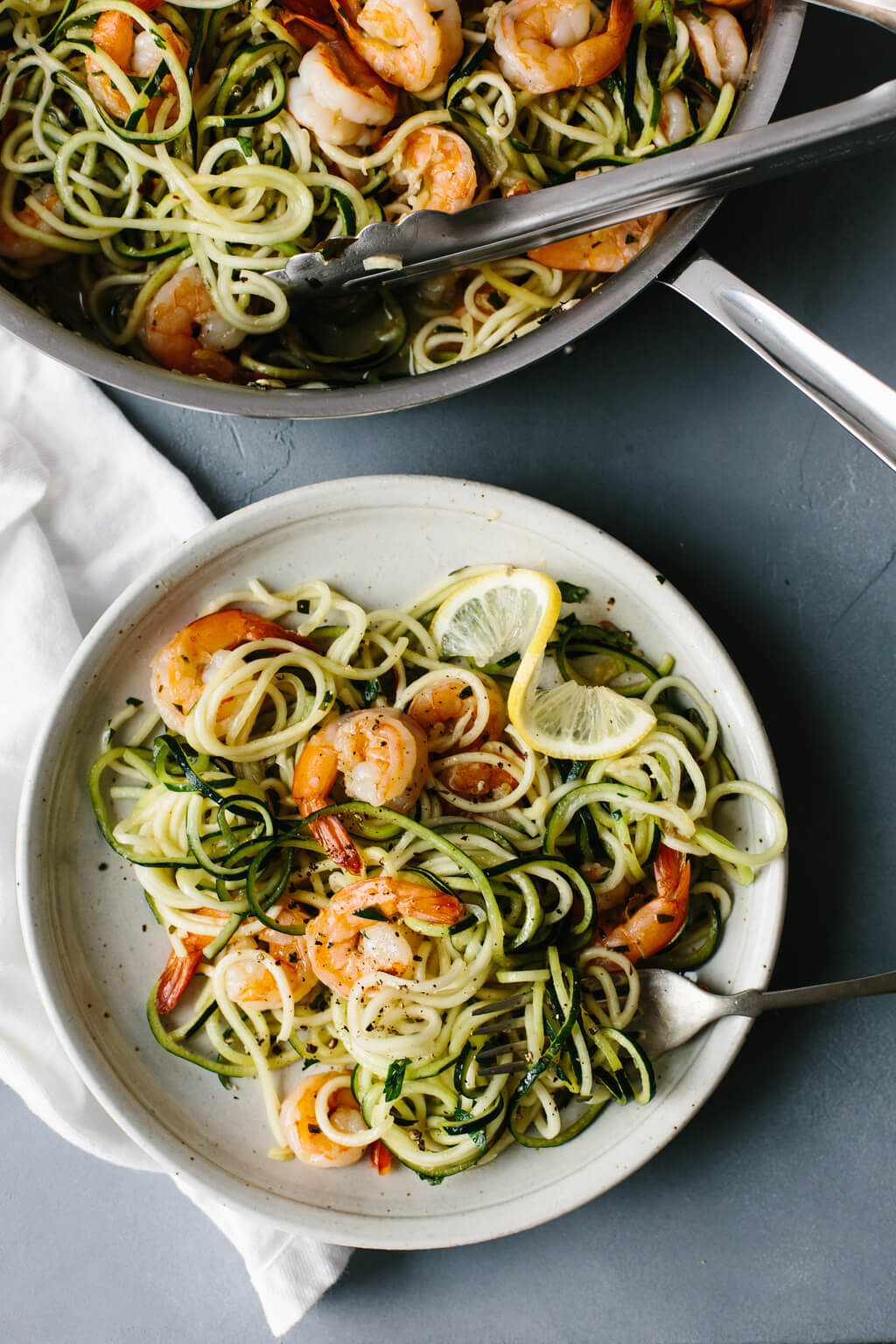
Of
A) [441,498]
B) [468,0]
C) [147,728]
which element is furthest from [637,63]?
[147,728]

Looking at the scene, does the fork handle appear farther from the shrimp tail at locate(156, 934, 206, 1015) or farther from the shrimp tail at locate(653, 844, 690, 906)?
the shrimp tail at locate(156, 934, 206, 1015)

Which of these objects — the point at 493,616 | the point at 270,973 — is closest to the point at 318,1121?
the point at 270,973

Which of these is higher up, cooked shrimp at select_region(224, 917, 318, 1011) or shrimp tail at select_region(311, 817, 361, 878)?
shrimp tail at select_region(311, 817, 361, 878)

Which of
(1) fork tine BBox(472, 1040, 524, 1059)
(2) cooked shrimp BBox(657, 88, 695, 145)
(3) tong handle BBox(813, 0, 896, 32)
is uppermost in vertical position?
(3) tong handle BBox(813, 0, 896, 32)

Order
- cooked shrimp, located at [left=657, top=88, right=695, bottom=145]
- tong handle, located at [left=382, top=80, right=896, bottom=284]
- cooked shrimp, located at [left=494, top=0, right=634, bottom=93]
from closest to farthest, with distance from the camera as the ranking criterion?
tong handle, located at [left=382, top=80, right=896, bottom=284], cooked shrimp, located at [left=494, top=0, right=634, bottom=93], cooked shrimp, located at [left=657, top=88, right=695, bottom=145]

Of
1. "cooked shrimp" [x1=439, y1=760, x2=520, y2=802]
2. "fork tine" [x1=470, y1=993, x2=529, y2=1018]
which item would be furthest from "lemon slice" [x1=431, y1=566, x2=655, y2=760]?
"fork tine" [x1=470, y1=993, x2=529, y2=1018]

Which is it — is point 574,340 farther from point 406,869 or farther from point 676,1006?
point 676,1006
